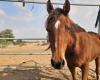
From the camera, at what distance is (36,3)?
693cm

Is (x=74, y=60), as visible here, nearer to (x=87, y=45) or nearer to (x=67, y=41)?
(x=87, y=45)

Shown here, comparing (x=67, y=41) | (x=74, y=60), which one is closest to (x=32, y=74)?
(x=74, y=60)

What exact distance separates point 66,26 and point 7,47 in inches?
544

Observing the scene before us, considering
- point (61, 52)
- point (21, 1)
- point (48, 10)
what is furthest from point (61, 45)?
point (21, 1)

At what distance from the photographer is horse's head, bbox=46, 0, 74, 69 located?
3.72 meters

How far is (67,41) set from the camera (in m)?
4.16

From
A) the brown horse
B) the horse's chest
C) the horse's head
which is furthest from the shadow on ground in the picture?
the horse's head

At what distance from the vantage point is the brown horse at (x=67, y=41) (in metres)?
3.79

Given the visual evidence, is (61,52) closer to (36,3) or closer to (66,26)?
(66,26)

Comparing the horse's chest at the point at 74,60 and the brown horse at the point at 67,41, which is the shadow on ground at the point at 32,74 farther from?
the horse's chest at the point at 74,60

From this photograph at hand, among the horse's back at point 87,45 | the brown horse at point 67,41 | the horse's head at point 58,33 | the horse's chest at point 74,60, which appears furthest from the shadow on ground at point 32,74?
the horse's head at point 58,33

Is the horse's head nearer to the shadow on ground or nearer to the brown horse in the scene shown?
the brown horse

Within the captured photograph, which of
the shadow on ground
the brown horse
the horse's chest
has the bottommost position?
the shadow on ground

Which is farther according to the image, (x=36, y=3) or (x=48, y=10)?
(x=36, y=3)
